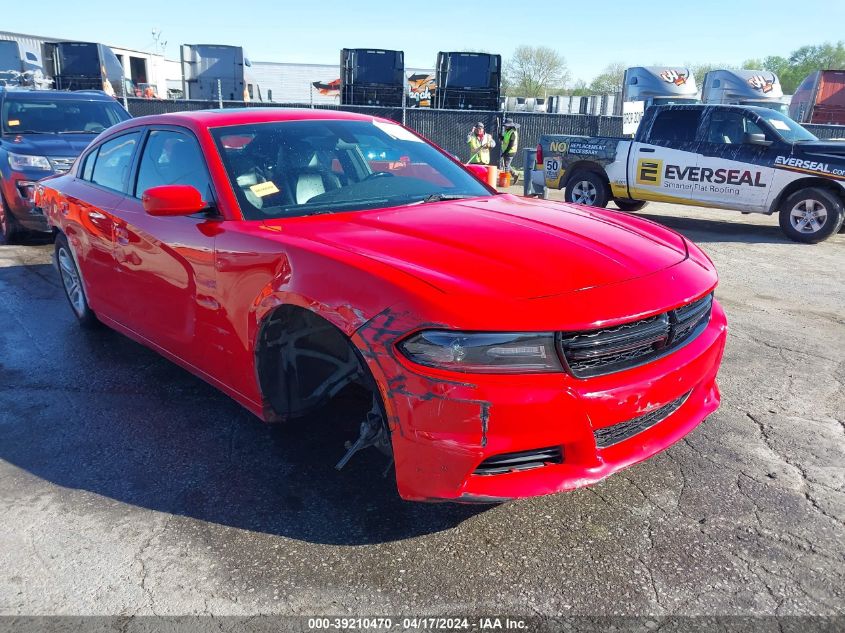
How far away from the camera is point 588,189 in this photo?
1127cm

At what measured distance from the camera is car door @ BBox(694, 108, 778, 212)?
31.0 ft

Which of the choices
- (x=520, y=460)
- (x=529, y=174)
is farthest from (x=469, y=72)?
(x=520, y=460)

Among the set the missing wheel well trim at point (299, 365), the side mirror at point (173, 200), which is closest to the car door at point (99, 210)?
the side mirror at point (173, 200)

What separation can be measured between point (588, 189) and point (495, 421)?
960 cm

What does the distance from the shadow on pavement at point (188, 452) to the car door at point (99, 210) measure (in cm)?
50

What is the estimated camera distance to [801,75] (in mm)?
67812

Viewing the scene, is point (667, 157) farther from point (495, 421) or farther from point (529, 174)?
point (495, 421)

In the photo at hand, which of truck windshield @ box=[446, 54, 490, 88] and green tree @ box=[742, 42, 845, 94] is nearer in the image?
truck windshield @ box=[446, 54, 490, 88]

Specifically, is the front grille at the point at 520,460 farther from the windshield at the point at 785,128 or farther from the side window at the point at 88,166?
the windshield at the point at 785,128

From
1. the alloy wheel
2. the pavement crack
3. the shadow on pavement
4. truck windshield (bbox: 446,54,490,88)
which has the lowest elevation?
the shadow on pavement

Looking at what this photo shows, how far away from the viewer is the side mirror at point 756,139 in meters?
9.31

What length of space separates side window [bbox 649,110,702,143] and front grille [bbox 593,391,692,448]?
836 centimetres

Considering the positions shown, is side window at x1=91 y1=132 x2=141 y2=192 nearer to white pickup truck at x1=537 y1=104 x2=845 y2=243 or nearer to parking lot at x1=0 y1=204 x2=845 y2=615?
parking lot at x1=0 y1=204 x2=845 y2=615

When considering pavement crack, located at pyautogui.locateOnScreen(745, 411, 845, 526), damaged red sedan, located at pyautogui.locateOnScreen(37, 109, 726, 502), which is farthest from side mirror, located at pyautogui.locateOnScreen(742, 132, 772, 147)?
damaged red sedan, located at pyautogui.locateOnScreen(37, 109, 726, 502)
